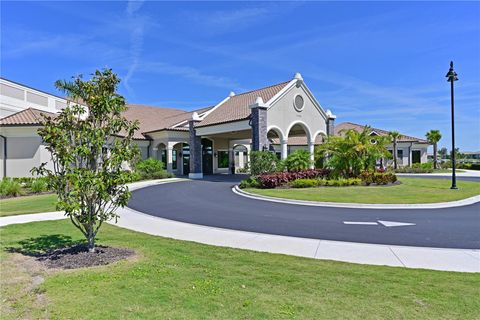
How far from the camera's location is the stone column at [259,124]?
→ 23312 millimetres

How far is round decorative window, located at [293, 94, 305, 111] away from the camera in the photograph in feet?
85.9

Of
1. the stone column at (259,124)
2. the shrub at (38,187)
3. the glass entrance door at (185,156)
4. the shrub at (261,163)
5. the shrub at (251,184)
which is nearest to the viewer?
the shrub at (38,187)

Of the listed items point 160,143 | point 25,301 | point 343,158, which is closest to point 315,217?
point 25,301

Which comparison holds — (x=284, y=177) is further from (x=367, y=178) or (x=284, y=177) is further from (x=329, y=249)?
(x=329, y=249)

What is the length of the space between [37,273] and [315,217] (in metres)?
8.10

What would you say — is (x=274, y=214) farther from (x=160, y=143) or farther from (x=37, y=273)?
(x=160, y=143)

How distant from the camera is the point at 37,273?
5344mm

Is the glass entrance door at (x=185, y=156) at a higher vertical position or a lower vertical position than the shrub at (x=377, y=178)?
higher

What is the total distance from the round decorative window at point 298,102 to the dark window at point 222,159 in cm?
1346

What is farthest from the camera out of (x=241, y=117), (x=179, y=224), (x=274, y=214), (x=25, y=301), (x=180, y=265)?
(x=241, y=117)

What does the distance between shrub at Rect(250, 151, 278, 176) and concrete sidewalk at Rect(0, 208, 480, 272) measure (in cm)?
1270

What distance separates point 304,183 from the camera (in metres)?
20.0

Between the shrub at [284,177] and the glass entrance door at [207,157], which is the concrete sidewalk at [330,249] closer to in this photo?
the shrub at [284,177]

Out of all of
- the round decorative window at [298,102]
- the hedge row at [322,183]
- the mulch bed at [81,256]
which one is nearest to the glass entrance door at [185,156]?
the round decorative window at [298,102]
